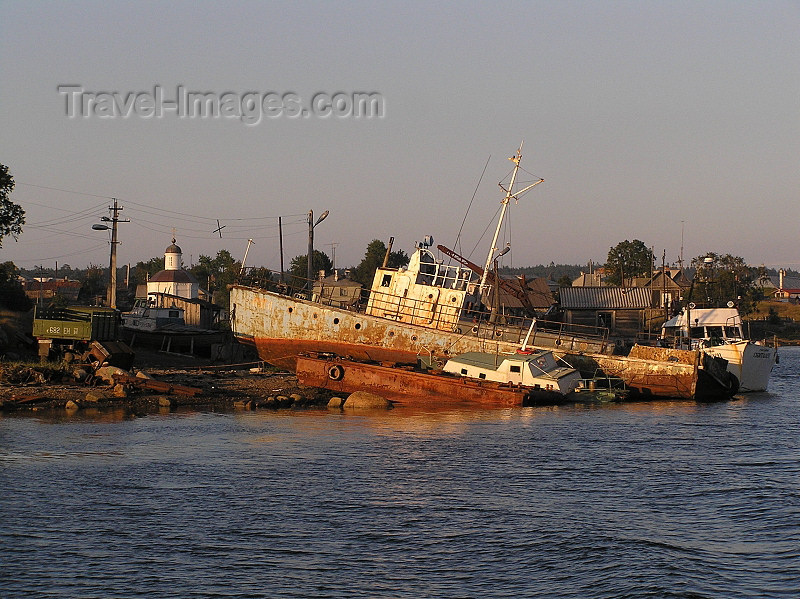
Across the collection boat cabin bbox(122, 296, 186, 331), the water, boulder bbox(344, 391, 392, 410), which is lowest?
the water

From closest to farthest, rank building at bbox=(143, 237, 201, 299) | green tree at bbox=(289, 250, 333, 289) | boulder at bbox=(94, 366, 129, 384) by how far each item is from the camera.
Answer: boulder at bbox=(94, 366, 129, 384) < building at bbox=(143, 237, 201, 299) < green tree at bbox=(289, 250, 333, 289)

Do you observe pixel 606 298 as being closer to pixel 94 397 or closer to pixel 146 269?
pixel 94 397

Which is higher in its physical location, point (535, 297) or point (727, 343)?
point (535, 297)

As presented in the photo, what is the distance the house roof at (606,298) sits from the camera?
84812 mm

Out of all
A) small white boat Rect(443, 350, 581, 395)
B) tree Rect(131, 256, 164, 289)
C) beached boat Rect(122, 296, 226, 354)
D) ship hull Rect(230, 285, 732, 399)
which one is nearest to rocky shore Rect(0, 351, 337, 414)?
small white boat Rect(443, 350, 581, 395)

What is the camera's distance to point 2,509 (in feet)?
70.0

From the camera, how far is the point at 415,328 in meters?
52.4

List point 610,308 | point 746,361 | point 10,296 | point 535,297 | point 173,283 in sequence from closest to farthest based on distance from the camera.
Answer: point 746,361
point 10,296
point 610,308
point 535,297
point 173,283

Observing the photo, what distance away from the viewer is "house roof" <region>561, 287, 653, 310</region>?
8481cm

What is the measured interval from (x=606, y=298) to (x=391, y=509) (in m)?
66.3

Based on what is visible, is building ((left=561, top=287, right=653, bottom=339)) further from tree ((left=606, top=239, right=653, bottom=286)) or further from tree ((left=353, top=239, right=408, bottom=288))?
tree ((left=353, top=239, right=408, bottom=288))

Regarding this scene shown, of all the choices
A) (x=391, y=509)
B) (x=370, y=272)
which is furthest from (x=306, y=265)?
(x=391, y=509)

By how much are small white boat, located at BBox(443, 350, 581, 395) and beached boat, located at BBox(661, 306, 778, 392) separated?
8.85m

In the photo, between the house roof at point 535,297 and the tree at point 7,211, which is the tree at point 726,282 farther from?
the tree at point 7,211
